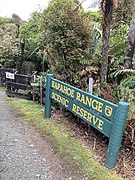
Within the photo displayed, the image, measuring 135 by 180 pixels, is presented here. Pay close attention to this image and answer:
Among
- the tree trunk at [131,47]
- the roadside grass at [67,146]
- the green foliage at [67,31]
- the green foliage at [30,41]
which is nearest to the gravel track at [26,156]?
the roadside grass at [67,146]

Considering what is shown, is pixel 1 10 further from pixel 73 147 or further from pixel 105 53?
pixel 73 147

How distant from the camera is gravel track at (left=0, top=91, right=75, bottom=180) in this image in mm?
2811

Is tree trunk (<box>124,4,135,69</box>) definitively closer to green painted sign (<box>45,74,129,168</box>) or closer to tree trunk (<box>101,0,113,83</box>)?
tree trunk (<box>101,0,113,83</box>)

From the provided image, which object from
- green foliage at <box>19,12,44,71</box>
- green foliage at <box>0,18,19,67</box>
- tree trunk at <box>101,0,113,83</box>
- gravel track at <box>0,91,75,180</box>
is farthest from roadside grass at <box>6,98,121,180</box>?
green foliage at <box>19,12,44,71</box>

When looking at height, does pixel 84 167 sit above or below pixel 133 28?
below

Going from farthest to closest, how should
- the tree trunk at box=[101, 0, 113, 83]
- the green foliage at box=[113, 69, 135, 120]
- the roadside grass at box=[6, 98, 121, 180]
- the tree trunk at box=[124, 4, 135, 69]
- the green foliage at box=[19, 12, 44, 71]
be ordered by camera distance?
the green foliage at box=[19, 12, 44, 71], the tree trunk at box=[124, 4, 135, 69], the tree trunk at box=[101, 0, 113, 83], the green foliage at box=[113, 69, 135, 120], the roadside grass at box=[6, 98, 121, 180]

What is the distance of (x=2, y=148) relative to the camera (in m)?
3.44

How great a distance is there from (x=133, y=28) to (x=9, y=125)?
344cm

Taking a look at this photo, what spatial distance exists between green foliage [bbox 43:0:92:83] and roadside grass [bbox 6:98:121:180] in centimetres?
137

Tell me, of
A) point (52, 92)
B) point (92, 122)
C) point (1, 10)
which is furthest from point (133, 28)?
point (1, 10)

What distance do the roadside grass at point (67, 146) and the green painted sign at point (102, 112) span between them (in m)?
0.20

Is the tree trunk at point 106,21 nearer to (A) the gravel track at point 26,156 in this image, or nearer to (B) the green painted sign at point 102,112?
(B) the green painted sign at point 102,112

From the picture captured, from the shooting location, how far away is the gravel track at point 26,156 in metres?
2.81

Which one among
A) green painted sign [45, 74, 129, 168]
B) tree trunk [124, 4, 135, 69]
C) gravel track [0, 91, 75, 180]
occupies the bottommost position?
gravel track [0, 91, 75, 180]
